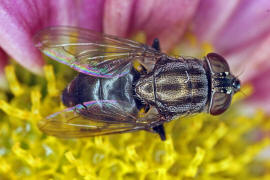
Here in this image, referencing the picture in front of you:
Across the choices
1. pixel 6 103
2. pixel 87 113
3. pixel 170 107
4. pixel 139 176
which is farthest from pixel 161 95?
pixel 6 103

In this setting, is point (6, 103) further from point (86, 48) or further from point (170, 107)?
point (170, 107)

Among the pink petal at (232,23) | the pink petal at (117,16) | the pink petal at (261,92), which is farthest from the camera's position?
the pink petal at (261,92)

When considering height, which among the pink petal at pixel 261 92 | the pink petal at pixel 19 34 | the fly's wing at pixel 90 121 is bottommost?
the fly's wing at pixel 90 121

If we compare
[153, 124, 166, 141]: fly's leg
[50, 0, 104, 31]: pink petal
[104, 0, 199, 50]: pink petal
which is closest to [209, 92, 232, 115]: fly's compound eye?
[153, 124, 166, 141]: fly's leg

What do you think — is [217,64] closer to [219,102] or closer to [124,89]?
[219,102]

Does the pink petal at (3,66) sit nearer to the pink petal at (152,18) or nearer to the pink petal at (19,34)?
the pink petal at (19,34)

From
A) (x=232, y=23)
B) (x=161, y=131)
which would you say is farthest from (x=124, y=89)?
(x=232, y=23)

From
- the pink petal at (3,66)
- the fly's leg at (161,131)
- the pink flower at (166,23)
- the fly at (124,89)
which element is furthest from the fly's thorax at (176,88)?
the pink petal at (3,66)
